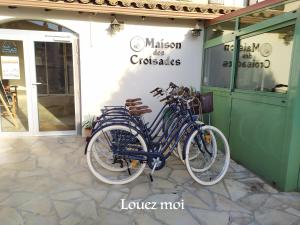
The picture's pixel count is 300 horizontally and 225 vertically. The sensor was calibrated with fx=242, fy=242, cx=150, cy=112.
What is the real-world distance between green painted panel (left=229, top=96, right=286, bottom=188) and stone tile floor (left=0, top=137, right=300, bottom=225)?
0.63 feet

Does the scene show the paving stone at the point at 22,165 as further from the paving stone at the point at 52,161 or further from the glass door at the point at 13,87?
the glass door at the point at 13,87

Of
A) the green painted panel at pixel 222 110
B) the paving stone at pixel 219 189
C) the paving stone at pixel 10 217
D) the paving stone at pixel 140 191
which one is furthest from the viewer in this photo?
the green painted panel at pixel 222 110

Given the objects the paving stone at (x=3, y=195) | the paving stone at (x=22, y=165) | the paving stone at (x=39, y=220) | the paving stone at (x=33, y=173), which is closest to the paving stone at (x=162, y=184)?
the paving stone at (x=39, y=220)

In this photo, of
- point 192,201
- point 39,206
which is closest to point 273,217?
point 192,201

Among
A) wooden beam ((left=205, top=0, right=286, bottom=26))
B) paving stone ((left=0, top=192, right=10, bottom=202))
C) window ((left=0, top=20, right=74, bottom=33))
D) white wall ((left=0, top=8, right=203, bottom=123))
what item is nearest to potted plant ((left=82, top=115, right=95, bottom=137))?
white wall ((left=0, top=8, right=203, bottom=123))

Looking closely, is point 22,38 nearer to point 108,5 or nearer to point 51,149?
point 108,5

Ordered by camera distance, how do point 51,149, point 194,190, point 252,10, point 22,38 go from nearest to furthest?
point 194,190, point 252,10, point 51,149, point 22,38

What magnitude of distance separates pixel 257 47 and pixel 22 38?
15.0 feet

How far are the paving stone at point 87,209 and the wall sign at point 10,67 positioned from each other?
3.71m

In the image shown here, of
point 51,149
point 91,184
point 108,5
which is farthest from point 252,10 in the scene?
point 51,149

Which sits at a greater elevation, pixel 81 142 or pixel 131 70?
pixel 131 70

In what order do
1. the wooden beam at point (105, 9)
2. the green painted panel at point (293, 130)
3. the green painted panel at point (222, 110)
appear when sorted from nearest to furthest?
the green painted panel at point (293, 130) → the wooden beam at point (105, 9) → the green painted panel at point (222, 110)

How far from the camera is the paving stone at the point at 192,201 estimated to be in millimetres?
2910

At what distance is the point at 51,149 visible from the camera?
4.69m
